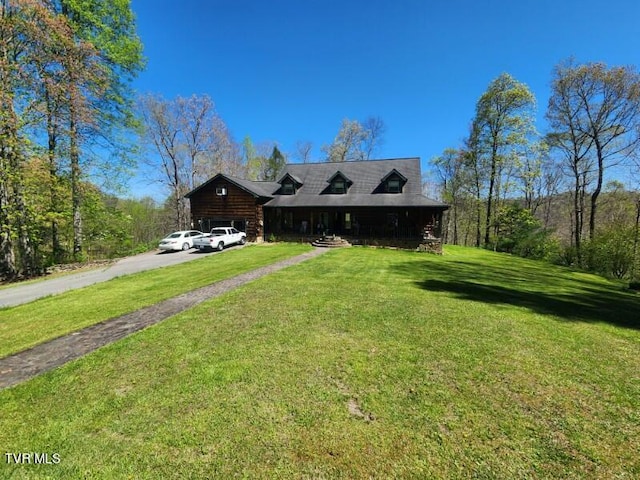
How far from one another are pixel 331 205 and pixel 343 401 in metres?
20.2

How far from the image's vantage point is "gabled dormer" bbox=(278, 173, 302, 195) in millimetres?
26531

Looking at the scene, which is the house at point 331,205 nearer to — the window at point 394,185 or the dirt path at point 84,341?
the window at point 394,185

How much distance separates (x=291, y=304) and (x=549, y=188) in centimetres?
4140

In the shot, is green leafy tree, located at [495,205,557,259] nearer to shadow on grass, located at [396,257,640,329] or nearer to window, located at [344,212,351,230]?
shadow on grass, located at [396,257,640,329]

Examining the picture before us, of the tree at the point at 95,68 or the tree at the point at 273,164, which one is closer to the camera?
the tree at the point at 95,68

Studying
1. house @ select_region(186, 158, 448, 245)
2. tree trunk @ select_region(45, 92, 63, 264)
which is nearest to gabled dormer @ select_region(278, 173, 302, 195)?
house @ select_region(186, 158, 448, 245)

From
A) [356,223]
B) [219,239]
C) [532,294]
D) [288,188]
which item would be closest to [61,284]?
[219,239]

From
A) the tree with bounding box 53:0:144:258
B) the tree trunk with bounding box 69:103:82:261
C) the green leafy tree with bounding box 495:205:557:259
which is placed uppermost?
the tree with bounding box 53:0:144:258

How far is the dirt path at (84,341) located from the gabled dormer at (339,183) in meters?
18.1

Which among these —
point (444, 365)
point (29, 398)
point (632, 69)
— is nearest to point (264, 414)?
point (444, 365)

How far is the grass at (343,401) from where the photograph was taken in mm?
2760

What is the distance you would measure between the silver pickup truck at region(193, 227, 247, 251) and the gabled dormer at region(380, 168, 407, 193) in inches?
517

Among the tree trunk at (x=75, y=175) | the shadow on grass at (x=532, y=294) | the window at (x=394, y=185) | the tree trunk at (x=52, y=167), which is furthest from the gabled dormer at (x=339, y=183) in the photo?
the tree trunk at (x=52, y=167)

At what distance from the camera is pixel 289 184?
87.9 feet
